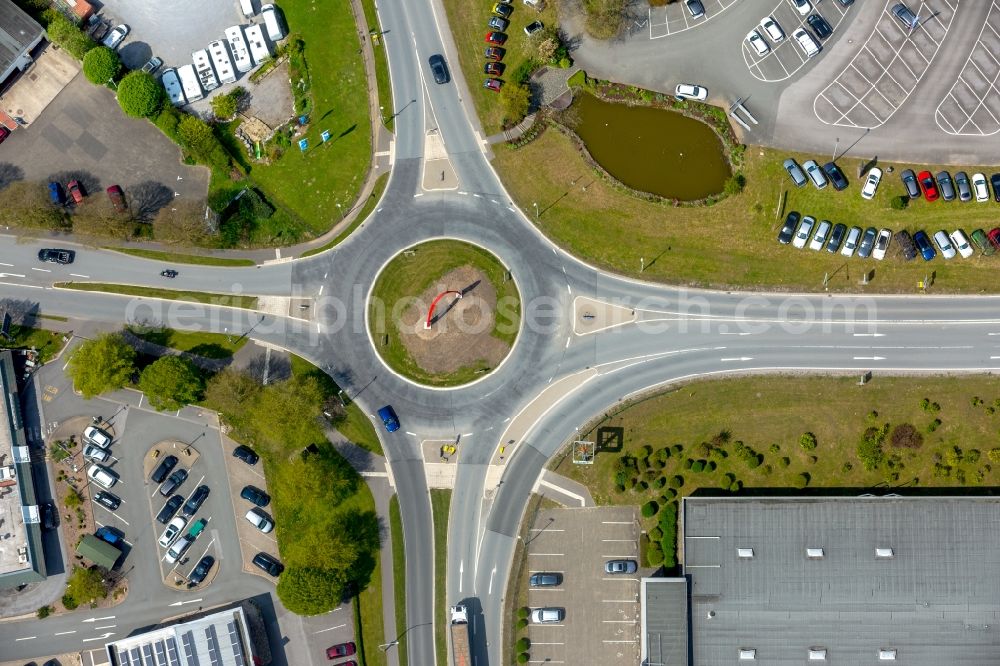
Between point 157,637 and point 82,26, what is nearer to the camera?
point 157,637

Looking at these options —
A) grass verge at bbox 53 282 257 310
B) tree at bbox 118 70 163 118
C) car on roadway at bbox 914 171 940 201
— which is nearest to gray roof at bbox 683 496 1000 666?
car on roadway at bbox 914 171 940 201

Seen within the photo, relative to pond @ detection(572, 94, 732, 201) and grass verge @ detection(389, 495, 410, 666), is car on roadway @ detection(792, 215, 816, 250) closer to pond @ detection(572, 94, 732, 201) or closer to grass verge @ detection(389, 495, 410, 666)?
pond @ detection(572, 94, 732, 201)

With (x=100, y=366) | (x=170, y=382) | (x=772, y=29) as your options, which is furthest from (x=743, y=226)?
(x=100, y=366)

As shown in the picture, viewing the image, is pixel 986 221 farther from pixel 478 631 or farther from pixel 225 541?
pixel 225 541

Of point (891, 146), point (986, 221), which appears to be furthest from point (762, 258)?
point (986, 221)

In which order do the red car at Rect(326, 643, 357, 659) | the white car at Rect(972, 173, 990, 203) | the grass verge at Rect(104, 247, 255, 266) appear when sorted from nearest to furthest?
the red car at Rect(326, 643, 357, 659) → the white car at Rect(972, 173, 990, 203) → the grass verge at Rect(104, 247, 255, 266)

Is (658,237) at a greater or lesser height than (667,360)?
greater
